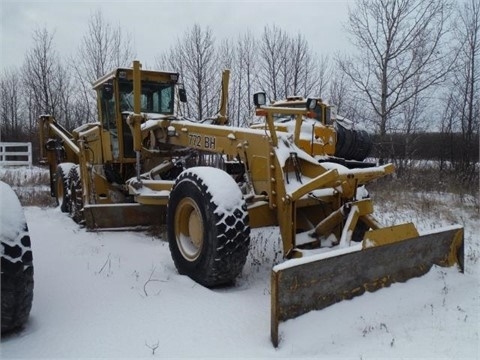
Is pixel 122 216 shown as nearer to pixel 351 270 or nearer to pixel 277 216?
pixel 277 216

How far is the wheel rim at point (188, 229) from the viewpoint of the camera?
461cm

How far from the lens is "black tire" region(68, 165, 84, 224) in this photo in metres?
7.64

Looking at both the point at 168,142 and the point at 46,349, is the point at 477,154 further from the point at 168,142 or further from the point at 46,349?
the point at 46,349

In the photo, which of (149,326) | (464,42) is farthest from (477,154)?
(149,326)

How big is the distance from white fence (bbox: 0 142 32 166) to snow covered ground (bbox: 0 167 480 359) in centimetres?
1748

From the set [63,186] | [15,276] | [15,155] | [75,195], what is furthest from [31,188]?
[15,276]

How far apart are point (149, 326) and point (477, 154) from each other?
44.2 feet

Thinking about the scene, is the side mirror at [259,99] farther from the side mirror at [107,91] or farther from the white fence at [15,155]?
the white fence at [15,155]

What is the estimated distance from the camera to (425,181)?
489 inches

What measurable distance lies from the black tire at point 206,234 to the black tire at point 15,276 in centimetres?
160

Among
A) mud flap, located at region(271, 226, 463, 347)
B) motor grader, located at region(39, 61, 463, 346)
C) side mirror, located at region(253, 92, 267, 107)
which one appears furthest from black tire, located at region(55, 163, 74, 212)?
mud flap, located at region(271, 226, 463, 347)

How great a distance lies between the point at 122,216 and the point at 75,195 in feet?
6.28

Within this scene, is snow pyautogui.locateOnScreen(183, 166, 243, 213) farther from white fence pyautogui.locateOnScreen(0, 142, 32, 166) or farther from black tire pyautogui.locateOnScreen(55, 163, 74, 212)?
white fence pyautogui.locateOnScreen(0, 142, 32, 166)

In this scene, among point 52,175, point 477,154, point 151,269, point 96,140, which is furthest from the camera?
point 477,154
